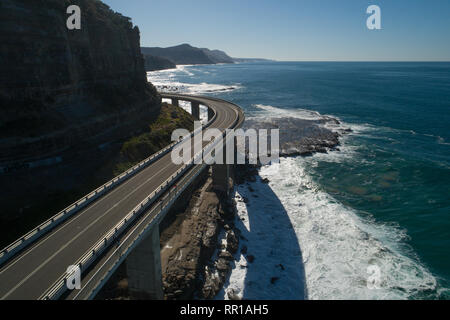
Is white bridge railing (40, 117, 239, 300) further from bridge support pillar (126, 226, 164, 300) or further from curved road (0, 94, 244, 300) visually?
bridge support pillar (126, 226, 164, 300)

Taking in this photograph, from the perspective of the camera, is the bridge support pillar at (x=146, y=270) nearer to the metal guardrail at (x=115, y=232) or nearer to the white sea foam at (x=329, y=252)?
the metal guardrail at (x=115, y=232)

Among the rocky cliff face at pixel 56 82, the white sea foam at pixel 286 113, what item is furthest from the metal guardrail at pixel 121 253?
the white sea foam at pixel 286 113

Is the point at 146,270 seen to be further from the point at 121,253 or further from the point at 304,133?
the point at 304,133

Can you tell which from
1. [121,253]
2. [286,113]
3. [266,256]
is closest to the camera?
[121,253]

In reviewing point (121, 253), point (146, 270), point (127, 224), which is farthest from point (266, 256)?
point (121, 253)

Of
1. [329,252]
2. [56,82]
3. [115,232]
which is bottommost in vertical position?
[329,252]
